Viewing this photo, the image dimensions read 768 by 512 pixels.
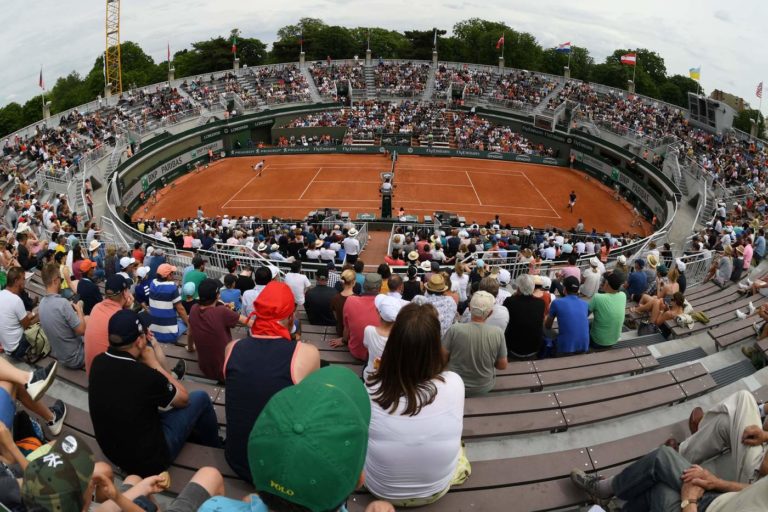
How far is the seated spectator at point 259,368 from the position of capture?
13.3ft

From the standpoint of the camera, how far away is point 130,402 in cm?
432

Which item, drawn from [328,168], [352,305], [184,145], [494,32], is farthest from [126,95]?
[494,32]

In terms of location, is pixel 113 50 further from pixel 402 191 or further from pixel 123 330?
pixel 123 330

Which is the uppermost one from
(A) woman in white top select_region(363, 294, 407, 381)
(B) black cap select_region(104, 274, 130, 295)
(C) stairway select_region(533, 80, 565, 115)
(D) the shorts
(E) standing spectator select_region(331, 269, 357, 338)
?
(C) stairway select_region(533, 80, 565, 115)

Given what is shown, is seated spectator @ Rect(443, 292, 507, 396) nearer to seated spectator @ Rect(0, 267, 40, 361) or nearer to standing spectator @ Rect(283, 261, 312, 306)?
standing spectator @ Rect(283, 261, 312, 306)

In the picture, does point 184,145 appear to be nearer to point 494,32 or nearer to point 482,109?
point 482,109

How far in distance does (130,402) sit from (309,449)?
274 centimetres

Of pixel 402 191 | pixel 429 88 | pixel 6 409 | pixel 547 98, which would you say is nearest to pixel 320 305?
pixel 6 409

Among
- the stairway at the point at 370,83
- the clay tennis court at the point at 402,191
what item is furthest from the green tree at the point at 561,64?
the clay tennis court at the point at 402,191

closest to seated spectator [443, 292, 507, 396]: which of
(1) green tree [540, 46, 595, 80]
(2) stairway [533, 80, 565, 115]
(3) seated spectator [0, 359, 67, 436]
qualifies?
(3) seated spectator [0, 359, 67, 436]

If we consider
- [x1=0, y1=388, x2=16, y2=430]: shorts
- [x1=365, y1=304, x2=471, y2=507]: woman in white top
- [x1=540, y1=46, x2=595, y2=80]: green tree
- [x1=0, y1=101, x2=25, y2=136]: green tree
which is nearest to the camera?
[x1=365, y1=304, x2=471, y2=507]: woman in white top

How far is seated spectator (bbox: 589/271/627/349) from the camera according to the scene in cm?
790

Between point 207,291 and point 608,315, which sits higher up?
point 207,291

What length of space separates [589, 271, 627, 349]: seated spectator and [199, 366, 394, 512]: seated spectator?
21.2ft
